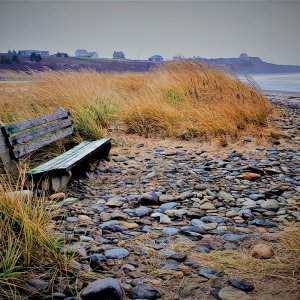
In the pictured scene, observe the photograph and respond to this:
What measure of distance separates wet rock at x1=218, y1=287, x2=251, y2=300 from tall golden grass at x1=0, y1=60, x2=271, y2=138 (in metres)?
4.07

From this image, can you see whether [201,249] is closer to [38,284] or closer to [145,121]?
[38,284]

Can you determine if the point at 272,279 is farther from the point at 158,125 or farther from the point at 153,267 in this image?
the point at 158,125

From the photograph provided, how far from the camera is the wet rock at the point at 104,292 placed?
68.5 inches

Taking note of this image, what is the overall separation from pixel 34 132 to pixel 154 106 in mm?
3430

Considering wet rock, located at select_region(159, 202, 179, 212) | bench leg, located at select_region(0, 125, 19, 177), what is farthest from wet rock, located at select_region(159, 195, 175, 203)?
bench leg, located at select_region(0, 125, 19, 177)

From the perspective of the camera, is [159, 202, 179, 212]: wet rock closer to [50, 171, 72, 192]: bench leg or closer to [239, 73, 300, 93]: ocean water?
[50, 171, 72, 192]: bench leg

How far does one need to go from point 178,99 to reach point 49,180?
5.29 meters

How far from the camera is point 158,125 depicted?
675 cm

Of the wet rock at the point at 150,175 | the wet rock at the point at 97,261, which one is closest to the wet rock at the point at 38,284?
the wet rock at the point at 97,261

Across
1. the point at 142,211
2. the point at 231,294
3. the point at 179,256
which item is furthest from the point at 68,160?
the point at 231,294

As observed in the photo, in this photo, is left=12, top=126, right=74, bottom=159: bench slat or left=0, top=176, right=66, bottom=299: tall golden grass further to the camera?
left=12, top=126, right=74, bottom=159: bench slat

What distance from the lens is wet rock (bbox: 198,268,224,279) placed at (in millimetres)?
1997

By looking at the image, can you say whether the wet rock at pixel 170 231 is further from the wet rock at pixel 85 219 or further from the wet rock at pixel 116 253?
the wet rock at pixel 85 219

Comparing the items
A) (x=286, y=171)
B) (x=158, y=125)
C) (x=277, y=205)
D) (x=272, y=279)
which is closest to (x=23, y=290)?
(x=272, y=279)
